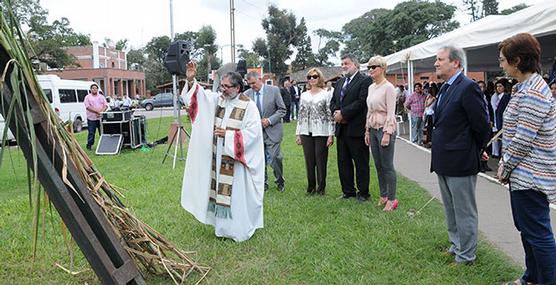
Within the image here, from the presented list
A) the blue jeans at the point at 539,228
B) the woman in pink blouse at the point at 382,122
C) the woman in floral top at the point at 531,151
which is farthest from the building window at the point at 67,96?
the blue jeans at the point at 539,228

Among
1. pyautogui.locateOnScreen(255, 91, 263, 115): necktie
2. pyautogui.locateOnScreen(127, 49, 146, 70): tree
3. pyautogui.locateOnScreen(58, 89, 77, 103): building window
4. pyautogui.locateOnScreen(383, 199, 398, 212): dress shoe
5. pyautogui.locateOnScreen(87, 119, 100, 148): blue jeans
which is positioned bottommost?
pyautogui.locateOnScreen(383, 199, 398, 212): dress shoe

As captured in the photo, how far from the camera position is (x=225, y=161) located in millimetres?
4730

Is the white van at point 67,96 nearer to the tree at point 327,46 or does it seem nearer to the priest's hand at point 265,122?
the priest's hand at point 265,122

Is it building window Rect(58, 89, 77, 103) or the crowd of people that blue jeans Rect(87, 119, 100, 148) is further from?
building window Rect(58, 89, 77, 103)

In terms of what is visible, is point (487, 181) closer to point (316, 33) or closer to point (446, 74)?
point (446, 74)

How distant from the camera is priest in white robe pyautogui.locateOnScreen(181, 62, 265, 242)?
15.4 ft

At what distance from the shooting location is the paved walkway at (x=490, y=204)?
452cm

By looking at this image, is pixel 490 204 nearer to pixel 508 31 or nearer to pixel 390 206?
pixel 390 206

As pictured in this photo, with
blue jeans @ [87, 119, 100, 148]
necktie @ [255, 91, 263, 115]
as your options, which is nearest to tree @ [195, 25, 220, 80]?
blue jeans @ [87, 119, 100, 148]

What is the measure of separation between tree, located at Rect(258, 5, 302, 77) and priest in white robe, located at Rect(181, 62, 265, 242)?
5819 centimetres

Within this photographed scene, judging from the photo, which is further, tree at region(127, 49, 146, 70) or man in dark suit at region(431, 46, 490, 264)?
tree at region(127, 49, 146, 70)

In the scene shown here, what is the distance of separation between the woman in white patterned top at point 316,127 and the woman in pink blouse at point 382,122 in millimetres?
768

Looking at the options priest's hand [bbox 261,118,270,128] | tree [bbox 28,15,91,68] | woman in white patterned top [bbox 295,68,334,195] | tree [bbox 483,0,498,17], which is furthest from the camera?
tree [bbox 483,0,498,17]

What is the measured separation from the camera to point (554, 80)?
570 cm
